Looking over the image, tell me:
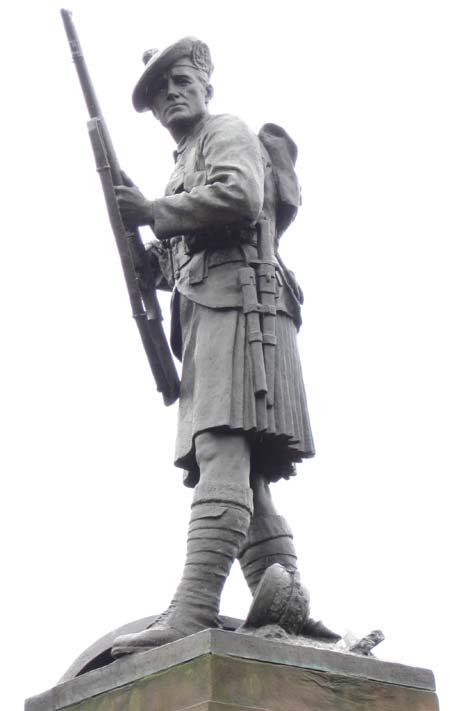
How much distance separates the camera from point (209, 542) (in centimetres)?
722

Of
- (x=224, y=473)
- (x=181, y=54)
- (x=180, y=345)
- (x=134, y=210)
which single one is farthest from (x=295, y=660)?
(x=181, y=54)

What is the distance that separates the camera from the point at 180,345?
8.31 m

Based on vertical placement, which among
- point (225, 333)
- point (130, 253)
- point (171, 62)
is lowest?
point (225, 333)

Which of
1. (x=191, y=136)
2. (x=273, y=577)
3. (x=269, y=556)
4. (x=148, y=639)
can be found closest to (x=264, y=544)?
(x=269, y=556)

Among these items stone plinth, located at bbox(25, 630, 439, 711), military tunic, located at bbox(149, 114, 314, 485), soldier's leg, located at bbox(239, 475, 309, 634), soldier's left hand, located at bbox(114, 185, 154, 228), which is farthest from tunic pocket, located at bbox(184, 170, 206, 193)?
stone plinth, located at bbox(25, 630, 439, 711)

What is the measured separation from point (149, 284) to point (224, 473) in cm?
155

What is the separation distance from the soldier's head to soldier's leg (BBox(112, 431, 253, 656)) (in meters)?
2.02

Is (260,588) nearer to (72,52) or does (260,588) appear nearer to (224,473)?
(224,473)

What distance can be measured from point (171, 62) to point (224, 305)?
61.3 inches

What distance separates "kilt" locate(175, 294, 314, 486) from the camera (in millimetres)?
7496

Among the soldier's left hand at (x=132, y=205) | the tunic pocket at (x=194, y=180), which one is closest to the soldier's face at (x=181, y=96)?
the tunic pocket at (x=194, y=180)

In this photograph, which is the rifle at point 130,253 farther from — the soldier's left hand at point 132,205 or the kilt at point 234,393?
the kilt at point 234,393

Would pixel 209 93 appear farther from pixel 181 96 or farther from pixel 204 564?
pixel 204 564

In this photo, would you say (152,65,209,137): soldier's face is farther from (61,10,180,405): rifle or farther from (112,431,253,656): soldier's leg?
(112,431,253,656): soldier's leg
